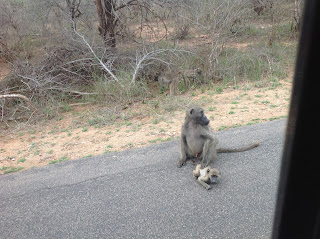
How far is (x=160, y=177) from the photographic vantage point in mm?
4230

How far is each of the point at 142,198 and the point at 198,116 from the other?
163 cm

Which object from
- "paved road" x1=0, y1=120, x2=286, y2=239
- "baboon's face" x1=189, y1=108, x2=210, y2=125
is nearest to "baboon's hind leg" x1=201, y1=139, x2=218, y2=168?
"paved road" x1=0, y1=120, x2=286, y2=239

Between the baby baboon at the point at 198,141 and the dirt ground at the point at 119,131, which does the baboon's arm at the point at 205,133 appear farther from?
the dirt ground at the point at 119,131

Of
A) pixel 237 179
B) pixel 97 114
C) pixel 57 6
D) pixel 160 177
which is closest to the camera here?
pixel 237 179

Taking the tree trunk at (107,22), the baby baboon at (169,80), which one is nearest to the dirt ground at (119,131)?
the baby baboon at (169,80)

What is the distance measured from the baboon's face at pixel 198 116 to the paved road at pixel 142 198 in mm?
648

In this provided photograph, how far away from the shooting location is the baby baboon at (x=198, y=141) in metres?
4.55

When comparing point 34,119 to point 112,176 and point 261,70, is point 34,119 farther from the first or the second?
point 261,70

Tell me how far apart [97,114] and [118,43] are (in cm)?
565

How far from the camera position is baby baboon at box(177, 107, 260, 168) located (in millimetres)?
4551

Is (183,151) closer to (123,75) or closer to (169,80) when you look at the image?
(169,80)

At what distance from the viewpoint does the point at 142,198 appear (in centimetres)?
378

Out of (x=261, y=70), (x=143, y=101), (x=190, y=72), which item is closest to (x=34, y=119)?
(x=143, y=101)

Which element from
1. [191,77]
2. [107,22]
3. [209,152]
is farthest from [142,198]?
[107,22]
